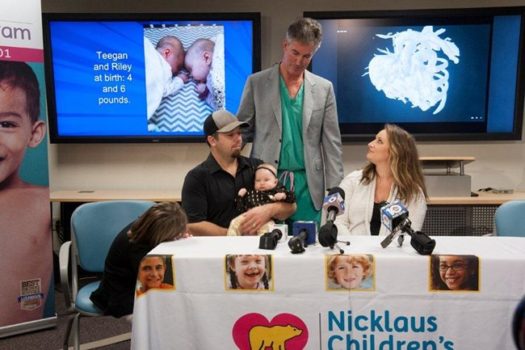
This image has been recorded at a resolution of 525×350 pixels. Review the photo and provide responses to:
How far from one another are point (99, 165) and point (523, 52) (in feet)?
12.4

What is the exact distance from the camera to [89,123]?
A: 406 centimetres

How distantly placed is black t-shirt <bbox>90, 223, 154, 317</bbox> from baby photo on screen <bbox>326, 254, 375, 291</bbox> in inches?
33.5

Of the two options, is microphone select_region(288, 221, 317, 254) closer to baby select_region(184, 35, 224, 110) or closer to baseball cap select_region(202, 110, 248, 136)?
baseball cap select_region(202, 110, 248, 136)

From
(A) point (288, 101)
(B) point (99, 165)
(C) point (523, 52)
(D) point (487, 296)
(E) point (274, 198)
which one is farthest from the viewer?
(B) point (99, 165)

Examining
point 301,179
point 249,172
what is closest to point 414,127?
point 301,179

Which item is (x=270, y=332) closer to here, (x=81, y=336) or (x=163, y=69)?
(x=81, y=336)

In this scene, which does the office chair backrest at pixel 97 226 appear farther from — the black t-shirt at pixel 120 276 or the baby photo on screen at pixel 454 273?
the baby photo on screen at pixel 454 273

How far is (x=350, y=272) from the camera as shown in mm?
1548

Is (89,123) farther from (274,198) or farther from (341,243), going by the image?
(341,243)

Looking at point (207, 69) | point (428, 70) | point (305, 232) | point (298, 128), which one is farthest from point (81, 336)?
point (428, 70)

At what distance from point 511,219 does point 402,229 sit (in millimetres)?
1227

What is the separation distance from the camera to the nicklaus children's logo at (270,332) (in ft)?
5.11

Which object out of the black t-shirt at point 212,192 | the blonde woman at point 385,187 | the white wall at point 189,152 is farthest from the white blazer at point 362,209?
the white wall at point 189,152

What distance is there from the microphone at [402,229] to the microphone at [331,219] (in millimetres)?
165
